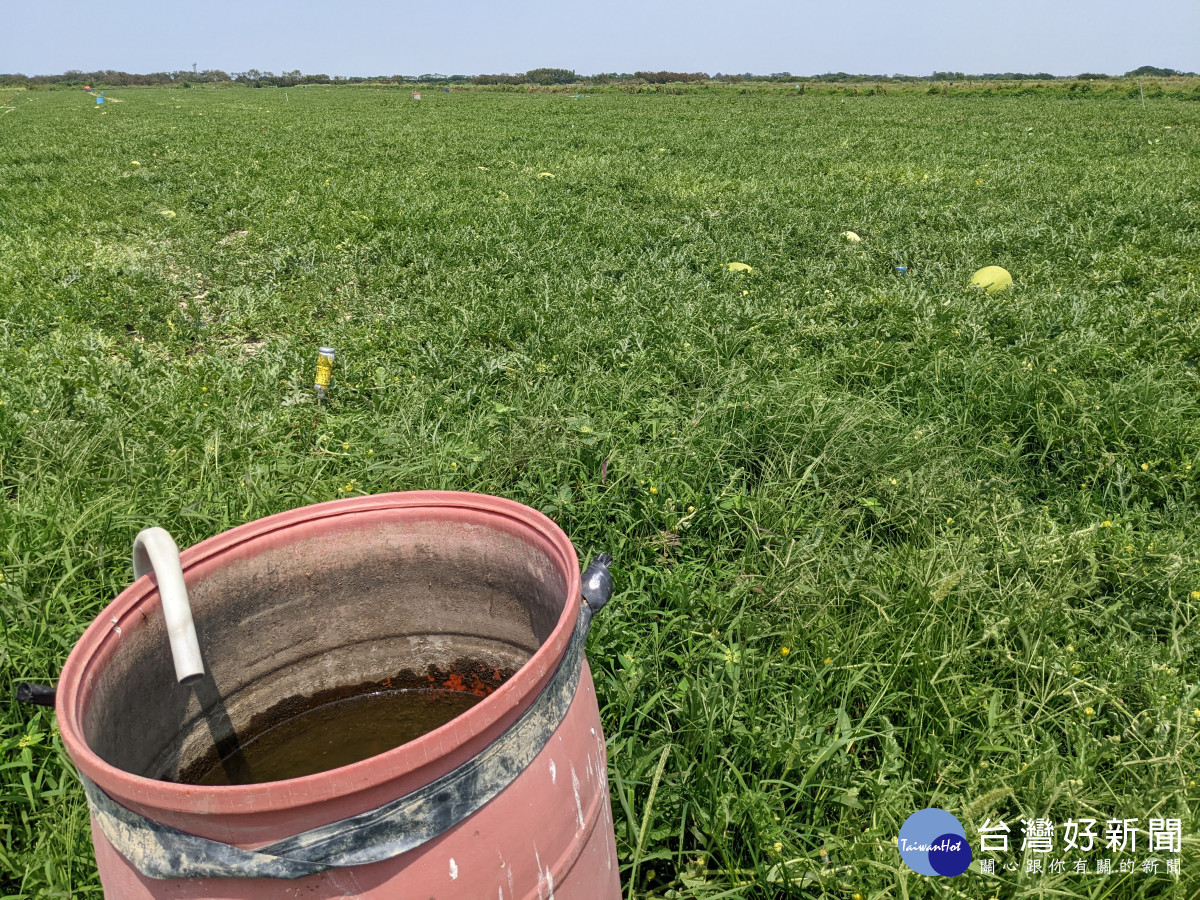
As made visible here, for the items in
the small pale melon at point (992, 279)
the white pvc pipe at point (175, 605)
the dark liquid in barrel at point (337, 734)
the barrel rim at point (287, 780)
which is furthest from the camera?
the small pale melon at point (992, 279)

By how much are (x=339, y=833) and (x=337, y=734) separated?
2.31ft

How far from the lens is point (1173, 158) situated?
372 inches

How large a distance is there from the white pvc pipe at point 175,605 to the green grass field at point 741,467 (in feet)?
3.27

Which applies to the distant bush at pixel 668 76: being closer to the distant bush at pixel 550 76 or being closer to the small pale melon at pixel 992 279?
the distant bush at pixel 550 76

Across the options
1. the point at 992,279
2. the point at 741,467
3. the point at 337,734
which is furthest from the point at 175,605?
the point at 992,279

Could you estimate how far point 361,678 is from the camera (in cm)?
156

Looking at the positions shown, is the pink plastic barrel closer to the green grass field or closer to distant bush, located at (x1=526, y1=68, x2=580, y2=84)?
the green grass field

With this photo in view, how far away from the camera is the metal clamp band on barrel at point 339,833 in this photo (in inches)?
32.8

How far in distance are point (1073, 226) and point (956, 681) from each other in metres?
5.59

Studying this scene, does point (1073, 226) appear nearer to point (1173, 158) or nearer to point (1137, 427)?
point (1137, 427)

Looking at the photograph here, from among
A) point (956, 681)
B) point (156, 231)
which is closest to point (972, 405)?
point (956, 681)

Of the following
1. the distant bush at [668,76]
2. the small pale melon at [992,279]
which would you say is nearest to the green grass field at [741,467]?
the small pale melon at [992,279]

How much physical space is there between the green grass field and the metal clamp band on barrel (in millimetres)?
812

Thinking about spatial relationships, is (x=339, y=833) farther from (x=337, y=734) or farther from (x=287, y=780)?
(x=337, y=734)
